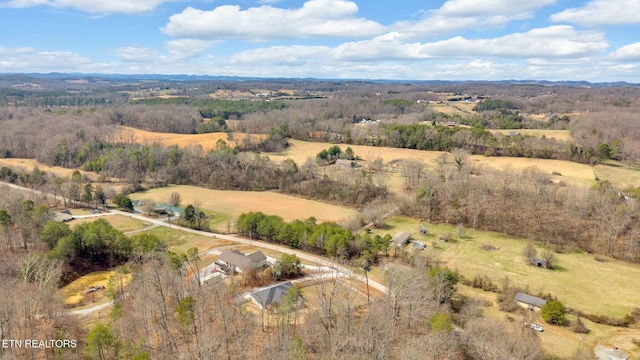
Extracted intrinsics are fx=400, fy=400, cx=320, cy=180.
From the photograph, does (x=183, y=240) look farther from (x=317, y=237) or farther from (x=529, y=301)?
(x=529, y=301)

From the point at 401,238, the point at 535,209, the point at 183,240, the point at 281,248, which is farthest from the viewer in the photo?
the point at 535,209

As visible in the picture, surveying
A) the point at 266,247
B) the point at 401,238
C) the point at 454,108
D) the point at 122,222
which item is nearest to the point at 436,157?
the point at 401,238

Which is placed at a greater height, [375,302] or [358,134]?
[358,134]

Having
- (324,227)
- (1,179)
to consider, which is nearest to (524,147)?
(324,227)

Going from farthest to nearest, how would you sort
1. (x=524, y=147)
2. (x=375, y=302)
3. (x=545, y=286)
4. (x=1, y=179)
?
1. (x=524, y=147)
2. (x=1, y=179)
3. (x=545, y=286)
4. (x=375, y=302)

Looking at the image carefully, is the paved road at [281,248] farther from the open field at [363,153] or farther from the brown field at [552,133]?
the brown field at [552,133]

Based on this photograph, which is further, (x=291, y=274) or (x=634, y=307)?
(x=291, y=274)

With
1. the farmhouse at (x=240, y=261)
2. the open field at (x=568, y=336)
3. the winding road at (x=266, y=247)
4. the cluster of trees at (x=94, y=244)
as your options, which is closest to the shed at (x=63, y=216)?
the winding road at (x=266, y=247)

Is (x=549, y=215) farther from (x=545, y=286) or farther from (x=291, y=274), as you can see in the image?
(x=291, y=274)

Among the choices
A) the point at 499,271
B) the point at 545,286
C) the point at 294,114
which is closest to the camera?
the point at 545,286
